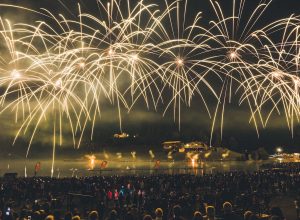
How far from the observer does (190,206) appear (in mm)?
16906

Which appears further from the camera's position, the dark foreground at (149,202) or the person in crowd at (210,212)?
the person in crowd at (210,212)

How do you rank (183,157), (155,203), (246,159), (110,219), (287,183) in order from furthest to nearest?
(183,157), (246,159), (287,183), (155,203), (110,219)

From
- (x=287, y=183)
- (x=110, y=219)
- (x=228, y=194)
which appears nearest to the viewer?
(x=110, y=219)

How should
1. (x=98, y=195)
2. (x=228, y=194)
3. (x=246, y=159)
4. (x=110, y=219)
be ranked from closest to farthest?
(x=110, y=219)
(x=228, y=194)
(x=98, y=195)
(x=246, y=159)

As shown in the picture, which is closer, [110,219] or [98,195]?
[110,219]

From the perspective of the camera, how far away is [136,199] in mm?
19469

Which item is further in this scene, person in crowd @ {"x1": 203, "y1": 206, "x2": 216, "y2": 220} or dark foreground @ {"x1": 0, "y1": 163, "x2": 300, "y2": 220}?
person in crowd @ {"x1": 203, "y1": 206, "x2": 216, "y2": 220}

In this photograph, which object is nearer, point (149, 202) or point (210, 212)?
point (210, 212)

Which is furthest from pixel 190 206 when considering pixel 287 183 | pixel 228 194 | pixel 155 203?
pixel 287 183

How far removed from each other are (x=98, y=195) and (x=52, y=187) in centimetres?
801

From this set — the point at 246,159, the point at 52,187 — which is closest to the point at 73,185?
the point at 52,187

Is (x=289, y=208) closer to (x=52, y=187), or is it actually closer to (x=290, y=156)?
(x=52, y=187)

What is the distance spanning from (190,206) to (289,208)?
6.24 m

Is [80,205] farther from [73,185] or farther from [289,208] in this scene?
[289,208]
